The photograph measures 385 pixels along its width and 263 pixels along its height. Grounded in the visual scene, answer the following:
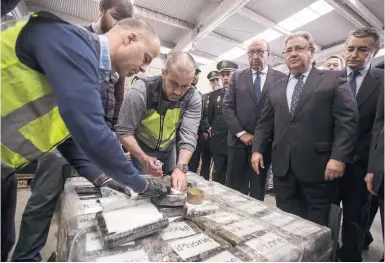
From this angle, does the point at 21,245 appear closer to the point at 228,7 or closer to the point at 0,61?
the point at 0,61

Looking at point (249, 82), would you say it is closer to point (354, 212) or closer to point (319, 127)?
point (319, 127)

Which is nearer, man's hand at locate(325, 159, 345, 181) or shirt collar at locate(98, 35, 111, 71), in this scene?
shirt collar at locate(98, 35, 111, 71)

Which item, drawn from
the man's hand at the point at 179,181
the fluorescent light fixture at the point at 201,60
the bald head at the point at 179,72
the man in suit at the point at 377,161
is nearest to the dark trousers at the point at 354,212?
the man in suit at the point at 377,161

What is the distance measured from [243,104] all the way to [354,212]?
1268 millimetres

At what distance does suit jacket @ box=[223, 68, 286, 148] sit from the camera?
7.66 feet

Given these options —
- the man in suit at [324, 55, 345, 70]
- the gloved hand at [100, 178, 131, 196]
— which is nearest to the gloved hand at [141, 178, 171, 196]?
the gloved hand at [100, 178, 131, 196]

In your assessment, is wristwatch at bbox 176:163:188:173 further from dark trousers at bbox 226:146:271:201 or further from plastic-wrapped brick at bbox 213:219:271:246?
dark trousers at bbox 226:146:271:201

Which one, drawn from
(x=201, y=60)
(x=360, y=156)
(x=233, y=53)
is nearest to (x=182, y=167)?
(x=360, y=156)

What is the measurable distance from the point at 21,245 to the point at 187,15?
16.3 ft

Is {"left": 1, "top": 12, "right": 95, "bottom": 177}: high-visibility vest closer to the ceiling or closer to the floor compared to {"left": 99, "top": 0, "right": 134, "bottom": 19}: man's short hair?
closer to the floor

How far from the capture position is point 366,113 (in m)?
1.79

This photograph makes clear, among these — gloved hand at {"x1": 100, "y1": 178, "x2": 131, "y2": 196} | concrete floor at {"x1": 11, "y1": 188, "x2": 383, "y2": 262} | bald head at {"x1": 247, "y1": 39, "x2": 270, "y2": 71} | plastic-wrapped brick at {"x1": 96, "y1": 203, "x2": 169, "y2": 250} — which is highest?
bald head at {"x1": 247, "y1": 39, "x2": 270, "y2": 71}

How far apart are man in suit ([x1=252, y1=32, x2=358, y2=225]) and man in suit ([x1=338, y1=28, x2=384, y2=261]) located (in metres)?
0.19

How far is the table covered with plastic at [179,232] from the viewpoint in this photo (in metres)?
0.78
